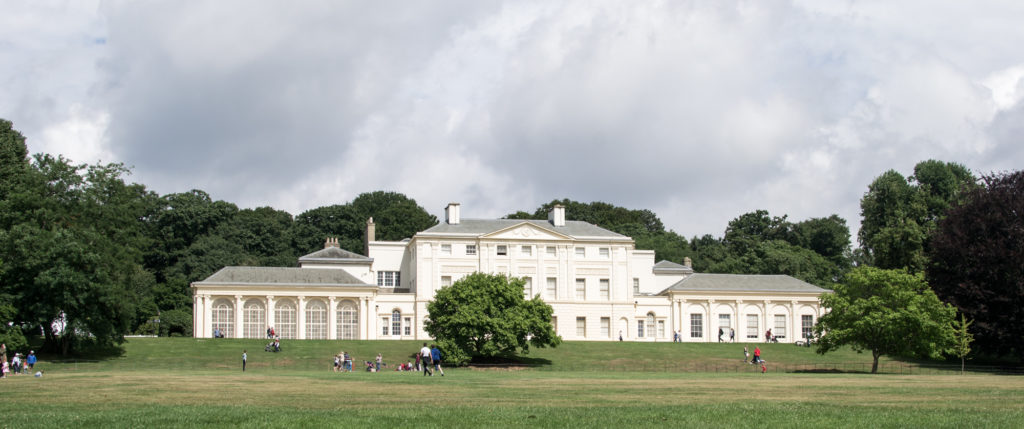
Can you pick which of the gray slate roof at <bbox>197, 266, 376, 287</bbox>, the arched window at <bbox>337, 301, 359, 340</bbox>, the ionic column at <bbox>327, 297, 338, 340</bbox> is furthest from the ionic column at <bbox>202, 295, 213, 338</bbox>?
the arched window at <bbox>337, 301, 359, 340</bbox>

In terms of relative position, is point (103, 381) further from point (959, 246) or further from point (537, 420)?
point (959, 246)

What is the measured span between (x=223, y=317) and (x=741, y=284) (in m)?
40.5

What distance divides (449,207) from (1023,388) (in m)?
58.0

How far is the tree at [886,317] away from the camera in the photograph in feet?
160

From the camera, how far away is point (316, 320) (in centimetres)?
7294

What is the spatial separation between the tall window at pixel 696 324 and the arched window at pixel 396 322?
23.4m

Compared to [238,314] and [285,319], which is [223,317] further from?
[285,319]

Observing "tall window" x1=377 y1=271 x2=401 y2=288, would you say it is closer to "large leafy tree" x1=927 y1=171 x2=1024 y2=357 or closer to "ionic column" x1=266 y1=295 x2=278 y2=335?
"ionic column" x1=266 y1=295 x2=278 y2=335

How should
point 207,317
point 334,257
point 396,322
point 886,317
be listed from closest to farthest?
point 886,317 → point 207,317 → point 396,322 → point 334,257

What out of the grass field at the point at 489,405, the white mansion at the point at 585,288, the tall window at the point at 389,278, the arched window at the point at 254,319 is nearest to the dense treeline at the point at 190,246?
the arched window at the point at 254,319

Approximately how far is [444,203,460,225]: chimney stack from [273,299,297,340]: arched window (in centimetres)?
1515

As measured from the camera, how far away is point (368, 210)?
115375 mm

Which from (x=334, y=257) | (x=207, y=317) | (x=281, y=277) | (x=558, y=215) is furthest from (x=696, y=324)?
(x=207, y=317)

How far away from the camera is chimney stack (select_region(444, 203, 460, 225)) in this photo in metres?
81.1
